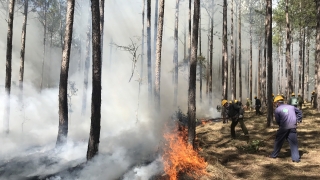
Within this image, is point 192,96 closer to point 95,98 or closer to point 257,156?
point 257,156

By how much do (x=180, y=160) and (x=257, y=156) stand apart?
288 cm

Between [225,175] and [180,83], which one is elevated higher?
[180,83]

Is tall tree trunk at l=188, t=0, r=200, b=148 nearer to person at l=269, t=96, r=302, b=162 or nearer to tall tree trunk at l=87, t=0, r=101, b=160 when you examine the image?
person at l=269, t=96, r=302, b=162

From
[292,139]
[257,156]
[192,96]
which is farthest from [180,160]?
[292,139]

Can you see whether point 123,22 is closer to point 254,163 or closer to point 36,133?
point 36,133

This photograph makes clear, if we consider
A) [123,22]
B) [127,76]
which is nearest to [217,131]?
[127,76]

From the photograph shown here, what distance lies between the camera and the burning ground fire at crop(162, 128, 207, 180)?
6721 mm

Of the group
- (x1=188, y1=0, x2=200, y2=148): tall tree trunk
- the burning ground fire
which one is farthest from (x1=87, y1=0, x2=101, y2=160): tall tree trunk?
(x1=188, y1=0, x2=200, y2=148): tall tree trunk

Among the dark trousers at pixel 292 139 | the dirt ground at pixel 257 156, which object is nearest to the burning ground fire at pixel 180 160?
the dirt ground at pixel 257 156

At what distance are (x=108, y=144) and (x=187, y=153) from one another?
3562mm

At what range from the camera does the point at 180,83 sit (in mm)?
36375

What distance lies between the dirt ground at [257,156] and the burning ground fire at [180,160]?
0.96 ft

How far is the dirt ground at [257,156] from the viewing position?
6754 millimetres

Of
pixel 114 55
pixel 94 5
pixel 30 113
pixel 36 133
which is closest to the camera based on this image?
pixel 94 5
